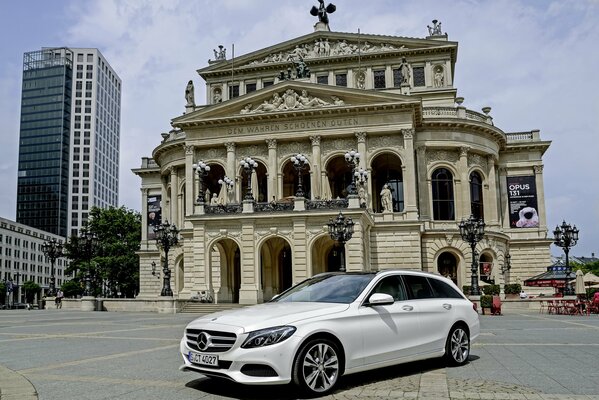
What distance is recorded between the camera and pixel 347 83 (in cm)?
5231

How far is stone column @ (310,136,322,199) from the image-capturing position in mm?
42112

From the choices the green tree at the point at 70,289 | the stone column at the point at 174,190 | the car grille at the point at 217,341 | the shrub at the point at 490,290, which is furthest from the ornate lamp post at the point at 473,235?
the green tree at the point at 70,289

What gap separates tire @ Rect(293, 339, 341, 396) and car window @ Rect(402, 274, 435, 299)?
208 centimetres

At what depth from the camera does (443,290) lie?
9.74 m

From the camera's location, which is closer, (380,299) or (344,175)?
(380,299)

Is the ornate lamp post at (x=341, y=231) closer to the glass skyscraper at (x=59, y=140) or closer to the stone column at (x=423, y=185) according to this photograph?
the stone column at (x=423, y=185)

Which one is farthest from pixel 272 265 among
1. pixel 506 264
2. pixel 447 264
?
pixel 506 264

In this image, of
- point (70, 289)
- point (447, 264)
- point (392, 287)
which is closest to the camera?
point (392, 287)

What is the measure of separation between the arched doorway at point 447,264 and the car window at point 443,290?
35065 millimetres

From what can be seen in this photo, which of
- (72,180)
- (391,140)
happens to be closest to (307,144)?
(391,140)

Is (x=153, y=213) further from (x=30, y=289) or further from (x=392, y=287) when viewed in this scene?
(x=30, y=289)

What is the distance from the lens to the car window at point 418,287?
909 cm

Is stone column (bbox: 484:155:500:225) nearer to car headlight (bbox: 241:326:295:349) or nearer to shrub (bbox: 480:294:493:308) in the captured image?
shrub (bbox: 480:294:493:308)

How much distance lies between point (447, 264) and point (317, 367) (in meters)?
38.7
